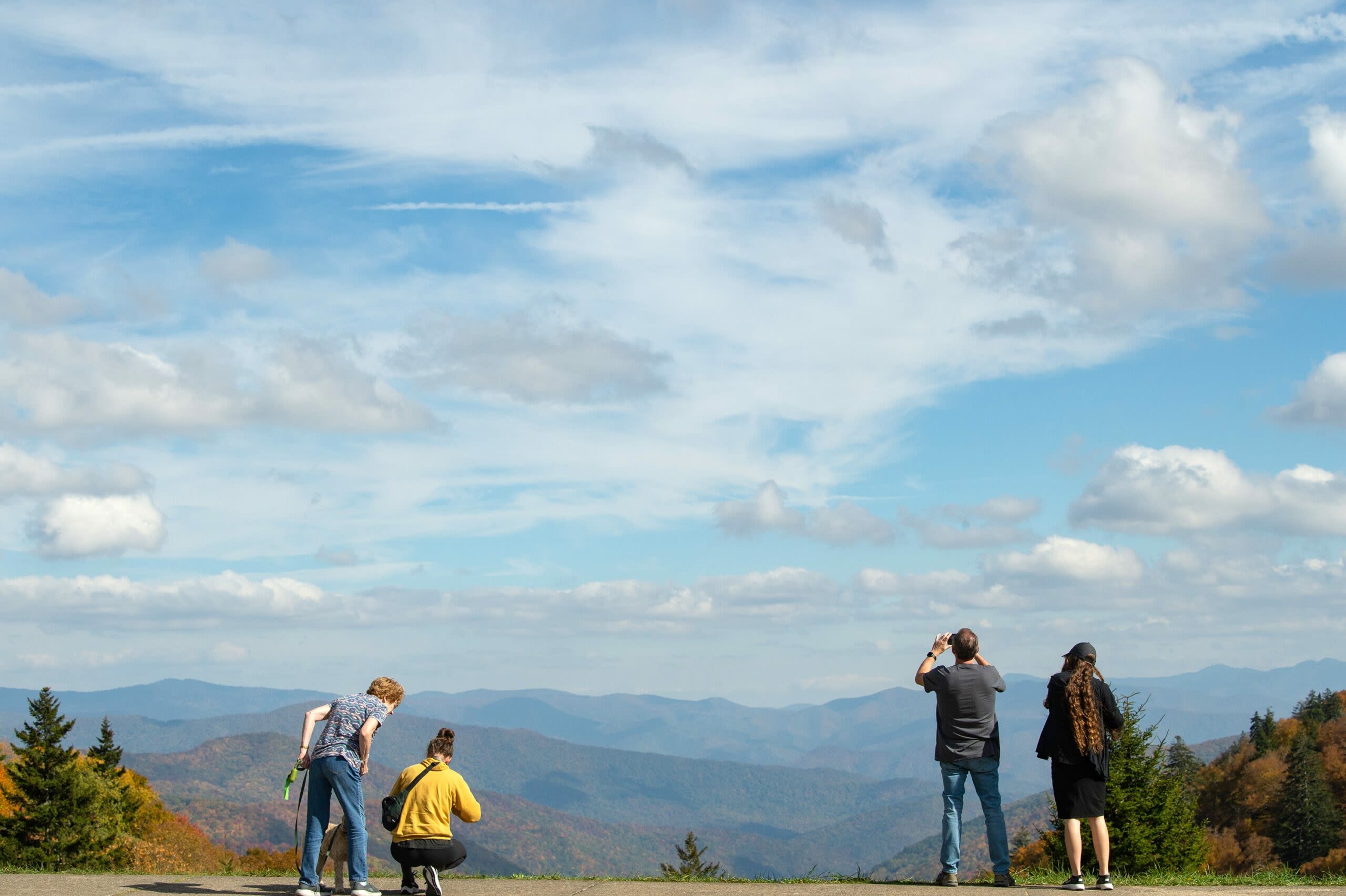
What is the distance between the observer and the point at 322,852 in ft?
33.9

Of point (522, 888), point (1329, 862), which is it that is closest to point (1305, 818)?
point (1329, 862)

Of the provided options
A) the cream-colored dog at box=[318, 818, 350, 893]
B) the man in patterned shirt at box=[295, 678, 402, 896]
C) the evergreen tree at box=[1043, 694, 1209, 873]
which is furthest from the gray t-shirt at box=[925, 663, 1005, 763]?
the evergreen tree at box=[1043, 694, 1209, 873]

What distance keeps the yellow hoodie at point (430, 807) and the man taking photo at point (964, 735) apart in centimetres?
439

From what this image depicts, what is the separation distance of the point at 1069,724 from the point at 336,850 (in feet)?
22.2

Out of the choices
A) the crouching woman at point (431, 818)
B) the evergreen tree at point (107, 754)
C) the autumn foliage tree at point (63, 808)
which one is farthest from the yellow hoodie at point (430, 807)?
the evergreen tree at point (107, 754)

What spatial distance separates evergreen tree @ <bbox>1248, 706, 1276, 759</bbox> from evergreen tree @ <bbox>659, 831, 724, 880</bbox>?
72.5m

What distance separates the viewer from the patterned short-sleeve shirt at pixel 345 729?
9.82m

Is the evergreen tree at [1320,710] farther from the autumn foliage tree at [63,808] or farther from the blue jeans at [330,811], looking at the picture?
the blue jeans at [330,811]

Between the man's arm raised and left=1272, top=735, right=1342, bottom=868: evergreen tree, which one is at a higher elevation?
the man's arm raised

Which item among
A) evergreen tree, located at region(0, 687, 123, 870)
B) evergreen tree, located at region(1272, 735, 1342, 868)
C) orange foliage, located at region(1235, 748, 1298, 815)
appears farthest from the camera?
orange foliage, located at region(1235, 748, 1298, 815)

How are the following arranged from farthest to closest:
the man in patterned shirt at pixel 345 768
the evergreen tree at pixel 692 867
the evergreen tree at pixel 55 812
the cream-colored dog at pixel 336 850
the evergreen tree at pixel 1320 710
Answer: the evergreen tree at pixel 1320 710, the evergreen tree at pixel 55 812, the evergreen tree at pixel 692 867, the cream-colored dog at pixel 336 850, the man in patterned shirt at pixel 345 768

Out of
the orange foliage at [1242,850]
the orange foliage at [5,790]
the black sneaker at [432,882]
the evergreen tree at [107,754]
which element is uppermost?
the black sneaker at [432,882]

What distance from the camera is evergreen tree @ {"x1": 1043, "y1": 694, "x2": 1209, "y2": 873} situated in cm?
2564

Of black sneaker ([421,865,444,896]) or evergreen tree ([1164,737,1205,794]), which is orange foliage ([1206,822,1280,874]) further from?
black sneaker ([421,865,444,896])
